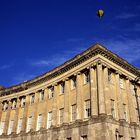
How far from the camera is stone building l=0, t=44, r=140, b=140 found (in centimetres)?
2433

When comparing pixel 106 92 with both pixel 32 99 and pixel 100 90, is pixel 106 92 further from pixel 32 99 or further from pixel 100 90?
pixel 32 99

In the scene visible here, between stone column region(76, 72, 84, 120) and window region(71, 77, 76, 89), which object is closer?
stone column region(76, 72, 84, 120)

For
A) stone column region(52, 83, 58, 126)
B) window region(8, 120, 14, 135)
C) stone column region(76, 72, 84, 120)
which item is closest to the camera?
stone column region(76, 72, 84, 120)

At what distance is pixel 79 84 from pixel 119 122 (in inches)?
269

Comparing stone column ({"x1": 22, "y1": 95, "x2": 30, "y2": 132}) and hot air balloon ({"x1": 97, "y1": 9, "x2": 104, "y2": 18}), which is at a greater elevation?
hot air balloon ({"x1": 97, "y1": 9, "x2": 104, "y2": 18})

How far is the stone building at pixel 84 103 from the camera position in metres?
24.3

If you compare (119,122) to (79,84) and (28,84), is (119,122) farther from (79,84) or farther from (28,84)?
(28,84)

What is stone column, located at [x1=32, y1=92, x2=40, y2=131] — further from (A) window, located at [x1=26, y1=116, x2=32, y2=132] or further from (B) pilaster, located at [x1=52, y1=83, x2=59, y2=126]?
(B) pilaster, located at [x1=52, y1=83, x2=59, y2=126]

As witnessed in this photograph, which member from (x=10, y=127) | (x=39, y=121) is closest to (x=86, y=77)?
(x=39, y=121)

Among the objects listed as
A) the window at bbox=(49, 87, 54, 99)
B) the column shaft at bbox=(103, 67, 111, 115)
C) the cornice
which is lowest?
the column shaft at bbox=(103, 67, 111, 115)

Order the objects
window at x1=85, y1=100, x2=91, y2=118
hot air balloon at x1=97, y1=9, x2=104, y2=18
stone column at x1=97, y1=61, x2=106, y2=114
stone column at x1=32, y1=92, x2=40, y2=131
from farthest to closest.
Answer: stone column at x1=32, y1=92, x2=40, y2=131 → window at x1=85, y1=100, x2=91, y2=118 → stone column at x1=97, y1=61, x2=106, y2=114 → hot air balloon at x1=97, y1=9, x2=104, y2=18

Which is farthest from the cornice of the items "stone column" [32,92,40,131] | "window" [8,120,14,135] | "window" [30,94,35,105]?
"window" [8,120,14,135]

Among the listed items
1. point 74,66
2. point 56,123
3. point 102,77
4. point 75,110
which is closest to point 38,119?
point 56,123

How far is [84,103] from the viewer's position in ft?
87.1
